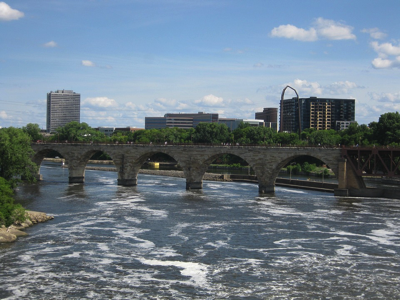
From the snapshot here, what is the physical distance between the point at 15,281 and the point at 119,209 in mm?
35098

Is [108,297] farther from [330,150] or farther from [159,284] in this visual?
[330,150]

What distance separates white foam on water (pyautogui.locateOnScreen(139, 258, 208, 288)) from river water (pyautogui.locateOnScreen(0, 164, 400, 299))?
8 cm

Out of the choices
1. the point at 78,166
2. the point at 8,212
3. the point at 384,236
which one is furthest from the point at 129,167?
the point at 384,236

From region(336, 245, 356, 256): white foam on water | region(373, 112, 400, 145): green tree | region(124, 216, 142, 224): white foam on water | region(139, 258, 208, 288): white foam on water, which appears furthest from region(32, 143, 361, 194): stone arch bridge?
region(139, 258, 208, 288): white foam on water

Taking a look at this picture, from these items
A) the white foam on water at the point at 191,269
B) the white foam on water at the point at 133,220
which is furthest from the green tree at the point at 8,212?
the white foam on water at the point at 191,269

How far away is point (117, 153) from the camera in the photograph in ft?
363

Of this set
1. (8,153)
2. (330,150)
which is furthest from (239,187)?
(8,153)

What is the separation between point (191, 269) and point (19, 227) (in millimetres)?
24157

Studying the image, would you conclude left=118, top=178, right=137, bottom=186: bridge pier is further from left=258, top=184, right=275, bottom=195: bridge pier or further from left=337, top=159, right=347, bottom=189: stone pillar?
left=337, top=159, right=347, bottom=189: stone pillar

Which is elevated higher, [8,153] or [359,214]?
[8,153]

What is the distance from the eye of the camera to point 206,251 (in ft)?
163

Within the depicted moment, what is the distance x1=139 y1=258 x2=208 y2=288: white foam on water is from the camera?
40969mm

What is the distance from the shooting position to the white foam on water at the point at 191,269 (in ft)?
134

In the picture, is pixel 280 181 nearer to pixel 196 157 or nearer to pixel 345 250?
pixel 196 157
